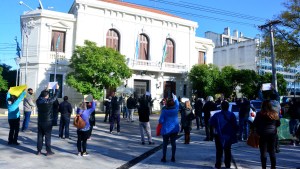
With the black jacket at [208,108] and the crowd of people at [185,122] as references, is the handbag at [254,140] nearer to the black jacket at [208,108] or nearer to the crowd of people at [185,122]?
the crowd of people at [185,122]

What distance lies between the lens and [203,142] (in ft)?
34.7

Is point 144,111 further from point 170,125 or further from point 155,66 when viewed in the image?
point 155,66

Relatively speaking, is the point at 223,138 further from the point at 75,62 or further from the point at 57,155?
the point at 75,62

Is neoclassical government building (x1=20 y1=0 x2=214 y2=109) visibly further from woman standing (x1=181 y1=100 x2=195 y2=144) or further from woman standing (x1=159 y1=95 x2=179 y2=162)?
woman standing (x1=159 y1=95 x2=179 y2=162)

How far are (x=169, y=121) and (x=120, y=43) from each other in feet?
78.7

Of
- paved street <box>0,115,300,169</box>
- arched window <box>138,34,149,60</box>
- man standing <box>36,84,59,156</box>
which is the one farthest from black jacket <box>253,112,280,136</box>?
arched window <box>138,34,149,60</box>

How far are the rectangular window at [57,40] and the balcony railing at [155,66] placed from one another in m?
6.78

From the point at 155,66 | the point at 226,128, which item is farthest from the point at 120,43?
the point at 226,128

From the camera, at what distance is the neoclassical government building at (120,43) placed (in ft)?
88.5

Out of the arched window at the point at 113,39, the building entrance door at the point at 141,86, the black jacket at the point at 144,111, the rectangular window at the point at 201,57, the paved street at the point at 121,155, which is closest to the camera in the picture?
the paved street at the point at 121,155

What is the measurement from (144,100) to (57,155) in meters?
3.33

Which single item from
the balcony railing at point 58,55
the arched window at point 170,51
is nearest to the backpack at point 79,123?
the balcony railing at point 58,55

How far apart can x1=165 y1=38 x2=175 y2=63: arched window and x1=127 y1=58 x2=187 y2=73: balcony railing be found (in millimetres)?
1535

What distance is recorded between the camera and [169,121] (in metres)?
7.42
